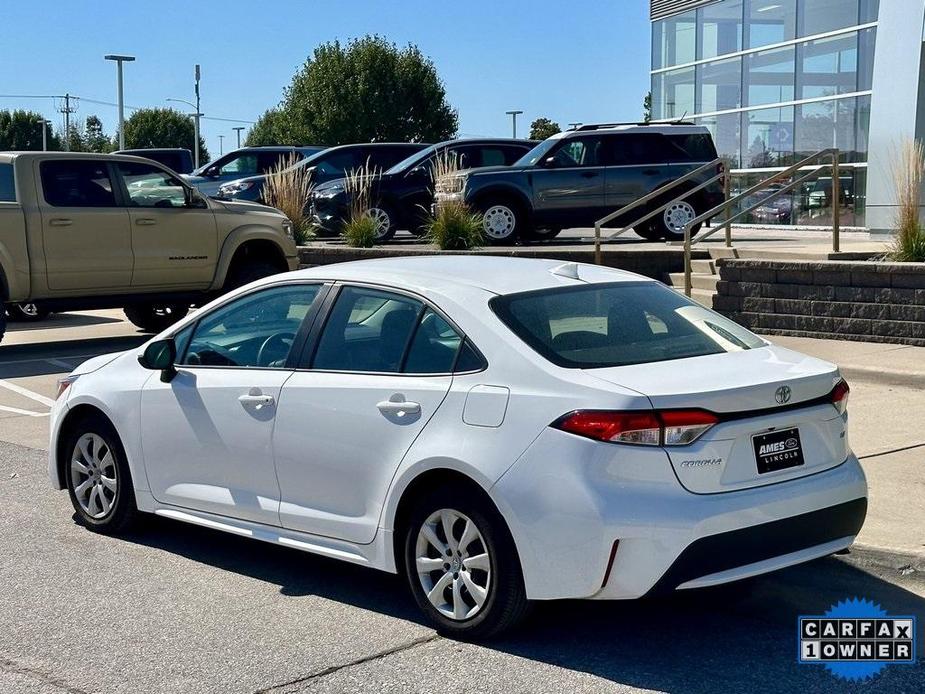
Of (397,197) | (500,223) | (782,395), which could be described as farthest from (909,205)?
(397,197)

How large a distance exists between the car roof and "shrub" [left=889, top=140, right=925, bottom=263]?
737 cm

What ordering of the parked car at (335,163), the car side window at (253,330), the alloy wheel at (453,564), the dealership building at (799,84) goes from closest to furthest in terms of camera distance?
the alloy wheel at (453,564) → the car side window at (253,330) → the dealership building at (799,84) → the parked car at (335,163)

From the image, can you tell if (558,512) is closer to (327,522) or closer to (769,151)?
(327,522)

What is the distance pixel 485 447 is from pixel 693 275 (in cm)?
1139

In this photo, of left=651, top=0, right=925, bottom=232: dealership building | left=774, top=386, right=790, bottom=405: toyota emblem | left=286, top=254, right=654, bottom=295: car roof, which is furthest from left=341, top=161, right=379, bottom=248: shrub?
left=774, top=386, right=790, bottom=405: toyota emblem

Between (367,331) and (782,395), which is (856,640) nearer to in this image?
(782,395)

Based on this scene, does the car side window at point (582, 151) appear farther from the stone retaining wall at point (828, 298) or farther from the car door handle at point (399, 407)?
the car door handle at point (399, 407)

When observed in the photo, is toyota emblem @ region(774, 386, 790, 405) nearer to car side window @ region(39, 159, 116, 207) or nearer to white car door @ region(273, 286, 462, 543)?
white car door @ region(273, 286, 462, 543)

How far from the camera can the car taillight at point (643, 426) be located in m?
4.75

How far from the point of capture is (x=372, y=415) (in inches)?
215

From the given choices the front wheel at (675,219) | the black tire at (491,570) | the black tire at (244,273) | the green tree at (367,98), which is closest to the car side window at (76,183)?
the black tire at (244,273)

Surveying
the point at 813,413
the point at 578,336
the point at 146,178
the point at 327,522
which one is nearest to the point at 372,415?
the point at 327,522

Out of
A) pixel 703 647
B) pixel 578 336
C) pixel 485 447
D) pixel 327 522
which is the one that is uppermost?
pixel 578 336

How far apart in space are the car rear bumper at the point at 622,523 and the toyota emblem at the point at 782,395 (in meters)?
0.33
